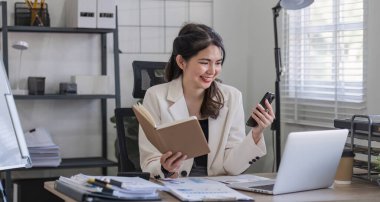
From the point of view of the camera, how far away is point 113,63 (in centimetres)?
443

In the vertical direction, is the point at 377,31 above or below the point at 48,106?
above

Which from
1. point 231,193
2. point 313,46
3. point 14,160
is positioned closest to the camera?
point 231,193

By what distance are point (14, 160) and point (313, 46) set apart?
2.23 m

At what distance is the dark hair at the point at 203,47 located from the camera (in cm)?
265

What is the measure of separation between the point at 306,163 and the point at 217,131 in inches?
27.4

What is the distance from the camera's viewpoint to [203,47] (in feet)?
8.68

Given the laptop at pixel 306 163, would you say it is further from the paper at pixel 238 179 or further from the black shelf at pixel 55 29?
the black shelf at pixel 55 29

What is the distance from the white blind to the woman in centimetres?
104

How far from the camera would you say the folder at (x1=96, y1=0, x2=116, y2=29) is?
402cm

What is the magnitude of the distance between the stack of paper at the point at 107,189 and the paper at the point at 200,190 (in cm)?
8

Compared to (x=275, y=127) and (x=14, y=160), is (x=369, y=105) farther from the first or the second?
(x=14, y=160)

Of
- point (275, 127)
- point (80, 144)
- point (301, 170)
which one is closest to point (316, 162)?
point (301, 170)

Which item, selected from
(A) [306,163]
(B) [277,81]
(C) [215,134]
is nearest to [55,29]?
(B) [277,81]

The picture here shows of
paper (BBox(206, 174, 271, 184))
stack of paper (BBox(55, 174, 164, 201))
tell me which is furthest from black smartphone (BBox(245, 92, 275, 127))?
stack of paper (BBox(55, 174, 164, 201))
